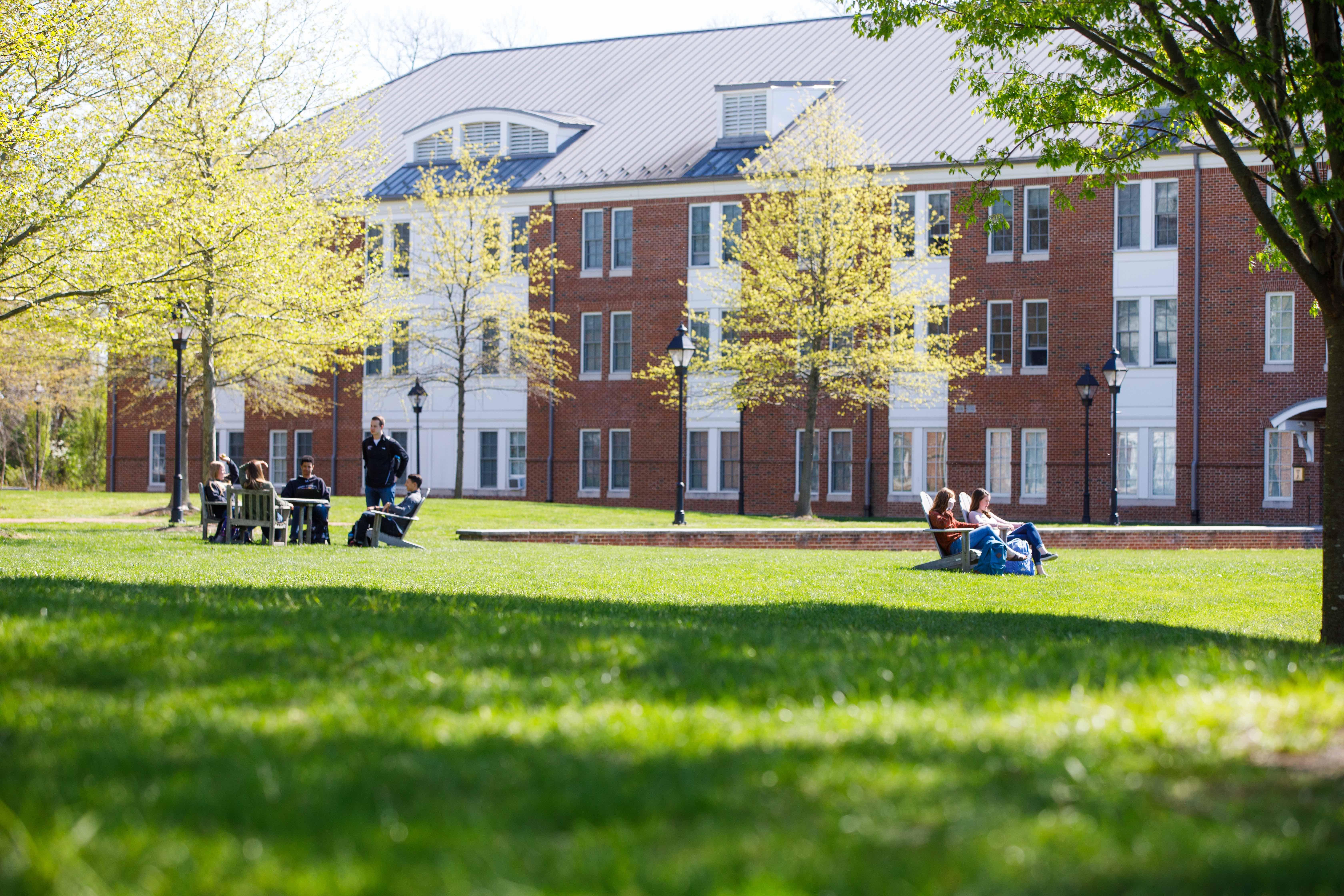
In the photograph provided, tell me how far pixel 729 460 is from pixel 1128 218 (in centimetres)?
1308

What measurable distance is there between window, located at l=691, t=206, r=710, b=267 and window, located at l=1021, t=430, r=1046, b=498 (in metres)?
10.7

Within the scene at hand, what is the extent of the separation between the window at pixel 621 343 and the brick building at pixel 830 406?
0.06 metres

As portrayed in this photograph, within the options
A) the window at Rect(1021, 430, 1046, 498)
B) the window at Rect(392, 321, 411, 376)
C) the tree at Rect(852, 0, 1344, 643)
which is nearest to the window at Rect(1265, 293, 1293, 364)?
the window at Rect(1021, 430, 1046, 498)

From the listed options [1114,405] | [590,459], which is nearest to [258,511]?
[1114,405]

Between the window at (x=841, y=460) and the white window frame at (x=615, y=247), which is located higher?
the white window frame at (x=615, y=247)

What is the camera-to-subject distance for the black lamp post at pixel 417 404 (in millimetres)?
37312

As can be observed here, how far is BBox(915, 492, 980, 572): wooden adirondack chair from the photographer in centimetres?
1598

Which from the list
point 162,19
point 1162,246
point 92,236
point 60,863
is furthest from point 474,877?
point 1162,246

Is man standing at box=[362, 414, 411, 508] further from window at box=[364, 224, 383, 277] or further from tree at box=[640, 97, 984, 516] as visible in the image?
tree at box=[640, 97, 984, 516]

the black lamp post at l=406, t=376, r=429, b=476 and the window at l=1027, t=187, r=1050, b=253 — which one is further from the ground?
the window at l=1027, t=187, r=1050, b=253

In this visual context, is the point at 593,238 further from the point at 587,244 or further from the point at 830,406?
the point at 830,406

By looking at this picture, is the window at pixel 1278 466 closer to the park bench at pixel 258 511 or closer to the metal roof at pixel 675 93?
the metal roof at pixel 675 93

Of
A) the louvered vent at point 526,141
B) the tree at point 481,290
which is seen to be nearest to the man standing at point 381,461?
the tree at point 481,290

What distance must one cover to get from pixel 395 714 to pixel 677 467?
113ft
